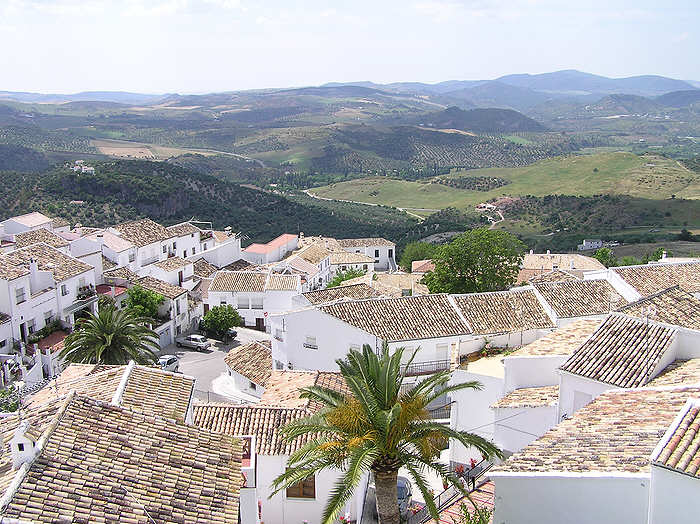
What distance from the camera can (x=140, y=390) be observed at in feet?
62.1

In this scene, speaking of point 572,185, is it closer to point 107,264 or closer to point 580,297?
point 107,264

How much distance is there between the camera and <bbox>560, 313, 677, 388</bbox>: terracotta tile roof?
788 inches

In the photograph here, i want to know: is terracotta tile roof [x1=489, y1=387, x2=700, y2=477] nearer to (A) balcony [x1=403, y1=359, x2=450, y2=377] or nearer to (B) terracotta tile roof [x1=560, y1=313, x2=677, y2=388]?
(B) terracotta tile roof [x1=560, y1=313, x2=677, y2=388]

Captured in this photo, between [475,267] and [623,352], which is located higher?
[623,352]

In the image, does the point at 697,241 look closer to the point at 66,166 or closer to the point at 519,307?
the point at 519,307

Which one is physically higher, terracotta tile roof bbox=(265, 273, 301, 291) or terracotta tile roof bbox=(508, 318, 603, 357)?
terracotta tile roof bbox=(508, 318, 603, 357)

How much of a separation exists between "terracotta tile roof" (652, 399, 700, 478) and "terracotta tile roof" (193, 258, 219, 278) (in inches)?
2222

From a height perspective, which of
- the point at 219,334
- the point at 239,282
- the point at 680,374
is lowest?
the point at 219,334

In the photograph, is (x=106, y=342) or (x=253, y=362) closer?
(x=106, y=342)

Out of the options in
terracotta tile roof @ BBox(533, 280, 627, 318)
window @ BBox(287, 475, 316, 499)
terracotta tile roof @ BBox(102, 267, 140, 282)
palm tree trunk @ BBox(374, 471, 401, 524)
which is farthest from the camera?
terracotta tile roof @ BBox(102, 267, 140, 282)

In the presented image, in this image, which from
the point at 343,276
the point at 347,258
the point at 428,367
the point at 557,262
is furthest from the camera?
the point at 347,258

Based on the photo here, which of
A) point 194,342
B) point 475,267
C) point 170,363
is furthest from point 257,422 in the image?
point 194,342

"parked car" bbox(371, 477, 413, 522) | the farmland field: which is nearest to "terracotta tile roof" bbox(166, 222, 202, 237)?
"parked car" bbox(371, 477, 413, 522)

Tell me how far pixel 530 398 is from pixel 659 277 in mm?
18773
